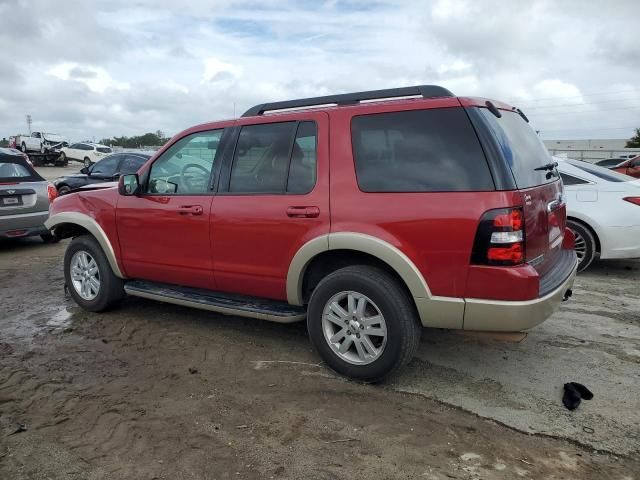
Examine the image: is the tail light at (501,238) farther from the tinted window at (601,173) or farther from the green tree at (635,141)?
the green tree at (635,141)

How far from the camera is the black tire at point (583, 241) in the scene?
6.46 meters

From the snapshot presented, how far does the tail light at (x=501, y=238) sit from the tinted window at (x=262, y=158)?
5.01 ft

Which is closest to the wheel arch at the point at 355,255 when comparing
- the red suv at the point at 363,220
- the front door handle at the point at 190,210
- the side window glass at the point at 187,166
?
the red suv at the point at 363,220

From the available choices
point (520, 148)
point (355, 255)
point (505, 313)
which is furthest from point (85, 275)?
point (520, 148)

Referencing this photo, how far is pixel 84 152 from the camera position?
119 feet

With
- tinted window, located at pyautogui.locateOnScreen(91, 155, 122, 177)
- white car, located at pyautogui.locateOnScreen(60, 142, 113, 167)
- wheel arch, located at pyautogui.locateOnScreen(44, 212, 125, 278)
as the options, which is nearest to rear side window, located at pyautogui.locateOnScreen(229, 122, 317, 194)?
wheel arch, located at pyautogui.locateOnScreen(44, 212, 125, 278)

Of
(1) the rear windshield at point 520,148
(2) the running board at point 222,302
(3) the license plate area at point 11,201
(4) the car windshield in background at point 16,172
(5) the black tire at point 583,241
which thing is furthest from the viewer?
(4) the car windshield in background at point 16,172

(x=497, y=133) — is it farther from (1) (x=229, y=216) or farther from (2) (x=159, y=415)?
(2) (x=159, y=415)

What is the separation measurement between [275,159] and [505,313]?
6.61 feet

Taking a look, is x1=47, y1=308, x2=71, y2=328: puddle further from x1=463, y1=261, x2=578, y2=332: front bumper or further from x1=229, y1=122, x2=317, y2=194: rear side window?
x1=463, y1=261, x2=578, y2=332: front bumper

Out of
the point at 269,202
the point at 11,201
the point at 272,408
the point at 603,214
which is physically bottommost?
the point at 272,408

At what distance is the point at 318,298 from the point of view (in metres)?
3.66

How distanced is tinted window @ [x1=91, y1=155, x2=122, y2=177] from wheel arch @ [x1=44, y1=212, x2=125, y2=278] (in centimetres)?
708

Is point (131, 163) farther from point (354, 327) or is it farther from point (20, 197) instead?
point (354, 327)
